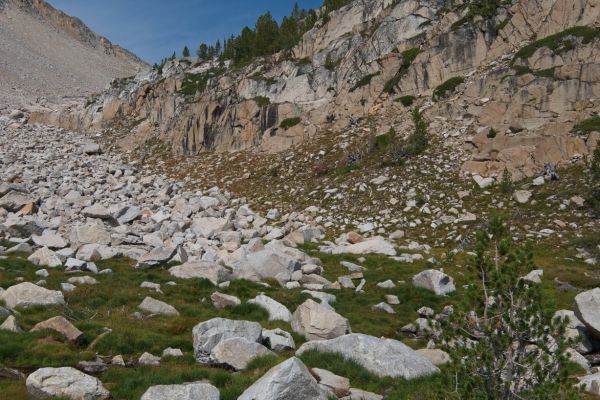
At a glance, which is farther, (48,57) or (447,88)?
(48,57)

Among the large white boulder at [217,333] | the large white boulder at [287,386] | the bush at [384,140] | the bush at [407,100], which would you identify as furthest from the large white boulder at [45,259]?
the bush at [407,100]

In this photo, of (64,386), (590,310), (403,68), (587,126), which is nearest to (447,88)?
(403,68)

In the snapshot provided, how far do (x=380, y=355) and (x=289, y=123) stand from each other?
127ft

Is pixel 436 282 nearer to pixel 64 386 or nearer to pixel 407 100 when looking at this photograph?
pixel 64 386

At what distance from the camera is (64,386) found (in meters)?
8.20

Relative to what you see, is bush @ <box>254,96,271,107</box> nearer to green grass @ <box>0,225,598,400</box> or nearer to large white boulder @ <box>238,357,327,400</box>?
green grass @ <box>0,225,598,400</box>

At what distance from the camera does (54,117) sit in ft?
233

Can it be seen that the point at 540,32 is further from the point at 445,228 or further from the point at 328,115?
the point at 445,228

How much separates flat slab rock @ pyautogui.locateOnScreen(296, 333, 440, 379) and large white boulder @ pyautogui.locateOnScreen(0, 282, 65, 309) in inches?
337

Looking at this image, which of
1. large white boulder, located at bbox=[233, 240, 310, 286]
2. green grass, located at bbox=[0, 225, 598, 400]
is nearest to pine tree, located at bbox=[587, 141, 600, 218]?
green grass, located at bbox=[0, 225, 598, 400]

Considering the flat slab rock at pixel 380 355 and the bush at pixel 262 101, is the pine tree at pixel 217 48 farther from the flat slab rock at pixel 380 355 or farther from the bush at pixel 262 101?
the flat slab rock at pixel 380 355

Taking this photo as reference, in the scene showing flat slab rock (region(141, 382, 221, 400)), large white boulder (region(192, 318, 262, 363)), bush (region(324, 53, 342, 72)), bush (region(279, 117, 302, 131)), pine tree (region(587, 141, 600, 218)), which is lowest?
flat slab rock (region(141, 382, 221, 400))

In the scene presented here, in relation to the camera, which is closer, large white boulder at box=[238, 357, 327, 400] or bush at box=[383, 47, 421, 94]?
large white boulder at box=[238, 357, 327, 400]

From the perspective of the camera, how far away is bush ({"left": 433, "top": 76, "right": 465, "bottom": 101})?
129ft
